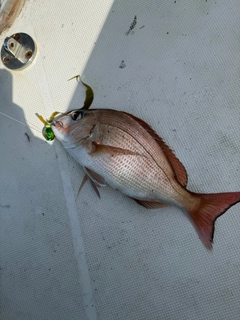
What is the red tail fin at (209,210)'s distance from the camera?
1538 millimetres

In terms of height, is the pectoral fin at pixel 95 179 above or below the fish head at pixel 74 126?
below

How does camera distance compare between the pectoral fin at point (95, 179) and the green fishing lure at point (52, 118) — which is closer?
the pectoral fin at point (95, 179)

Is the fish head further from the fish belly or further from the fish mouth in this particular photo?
the fish belly

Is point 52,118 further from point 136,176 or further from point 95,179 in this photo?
point 136,176

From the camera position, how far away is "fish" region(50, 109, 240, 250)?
1.58 metres

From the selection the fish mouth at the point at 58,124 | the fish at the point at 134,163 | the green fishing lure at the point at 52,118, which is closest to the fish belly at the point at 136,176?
the fish at the point at 134,163

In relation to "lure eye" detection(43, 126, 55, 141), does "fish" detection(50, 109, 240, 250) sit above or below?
above

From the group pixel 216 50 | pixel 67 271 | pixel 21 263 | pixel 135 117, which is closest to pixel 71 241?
pixel 67 271

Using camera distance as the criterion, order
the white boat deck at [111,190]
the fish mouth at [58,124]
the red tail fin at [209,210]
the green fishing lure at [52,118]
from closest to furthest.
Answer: the red tail fin at [209,210]
the white boat deck at [111,190]
the fish mouth at [58,124]
the green fishing lure at [52,118]

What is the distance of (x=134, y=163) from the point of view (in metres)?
1.66

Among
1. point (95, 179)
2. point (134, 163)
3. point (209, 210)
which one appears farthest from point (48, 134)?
point (209, 210)

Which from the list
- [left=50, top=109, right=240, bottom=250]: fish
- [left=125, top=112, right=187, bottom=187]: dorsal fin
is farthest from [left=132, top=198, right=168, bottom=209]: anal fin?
[left=125, top=112, right=187, bottom=187]: dorsal fin

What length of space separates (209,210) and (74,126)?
799 millimetres

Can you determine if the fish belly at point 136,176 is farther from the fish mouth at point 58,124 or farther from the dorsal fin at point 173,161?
the fish mouth at point 58,124
